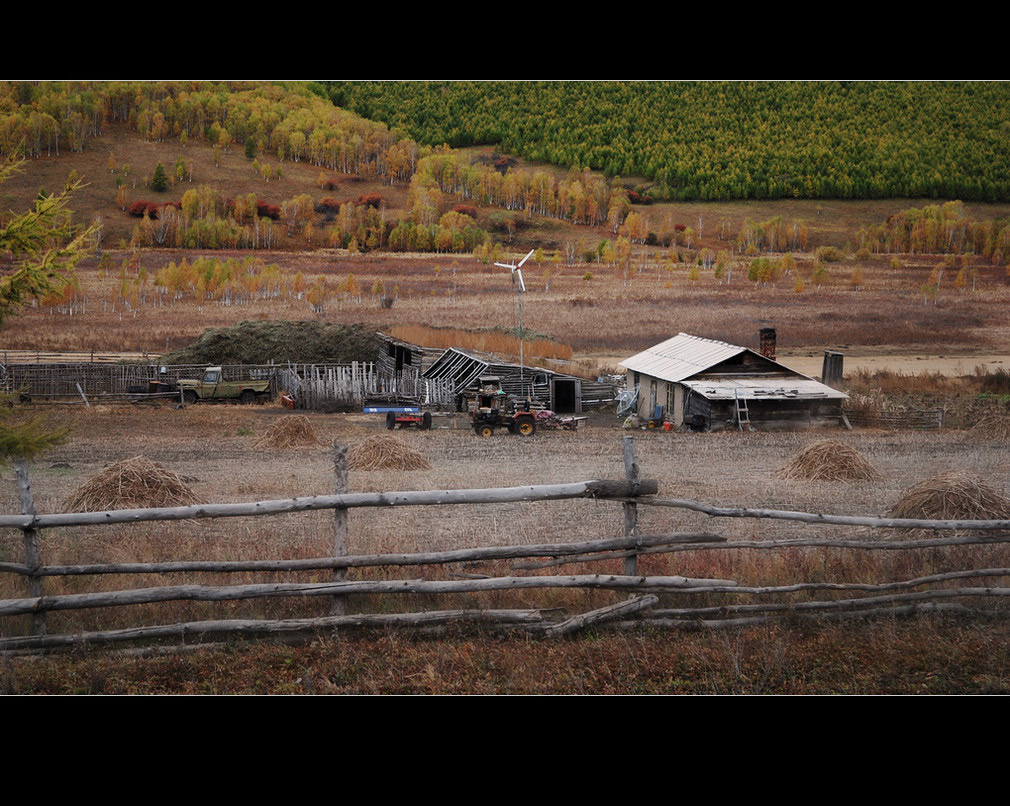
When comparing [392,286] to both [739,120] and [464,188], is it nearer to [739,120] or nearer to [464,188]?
[464,188]

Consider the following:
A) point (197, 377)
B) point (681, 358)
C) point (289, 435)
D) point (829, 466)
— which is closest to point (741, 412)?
point (681, 358)

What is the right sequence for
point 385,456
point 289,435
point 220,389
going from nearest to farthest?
point 385,456
point 289,435
point 220,389

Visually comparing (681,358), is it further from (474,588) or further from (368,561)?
(368,561)

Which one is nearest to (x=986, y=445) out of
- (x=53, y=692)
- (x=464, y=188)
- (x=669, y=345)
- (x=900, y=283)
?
(x=669, y=345)

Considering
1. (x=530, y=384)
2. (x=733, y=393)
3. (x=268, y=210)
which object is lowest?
(x=530, y=384)

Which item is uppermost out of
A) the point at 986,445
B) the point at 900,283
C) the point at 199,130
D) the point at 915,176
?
the point at 199,130
